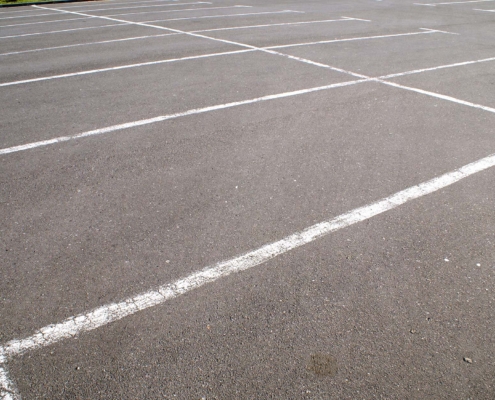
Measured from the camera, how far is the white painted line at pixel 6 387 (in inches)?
109

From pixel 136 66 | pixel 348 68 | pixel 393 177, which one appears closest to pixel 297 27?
pixel 348 68

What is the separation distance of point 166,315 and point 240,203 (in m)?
1.66

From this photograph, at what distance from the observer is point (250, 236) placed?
4242mm

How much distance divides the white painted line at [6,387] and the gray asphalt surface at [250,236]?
0.08 ft

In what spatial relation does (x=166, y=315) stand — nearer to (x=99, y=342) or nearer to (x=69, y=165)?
(x=99, y=342)

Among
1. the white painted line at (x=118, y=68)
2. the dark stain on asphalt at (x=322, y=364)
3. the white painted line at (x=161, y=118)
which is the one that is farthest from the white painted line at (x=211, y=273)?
the white painted line at (x=118, y=68)

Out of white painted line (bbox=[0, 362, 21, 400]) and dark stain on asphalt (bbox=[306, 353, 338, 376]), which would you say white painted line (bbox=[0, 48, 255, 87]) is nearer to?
white painted line (bbox=[0, 362, 21, 400])

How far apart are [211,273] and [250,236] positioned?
0.60 m

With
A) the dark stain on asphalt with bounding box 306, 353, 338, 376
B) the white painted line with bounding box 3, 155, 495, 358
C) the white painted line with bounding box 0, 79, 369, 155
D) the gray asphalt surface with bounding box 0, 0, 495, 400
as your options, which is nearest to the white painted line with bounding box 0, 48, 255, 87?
→ the gray asphalt surface with bounding box 0, 0, 495, 400

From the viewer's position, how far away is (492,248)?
13.4ft

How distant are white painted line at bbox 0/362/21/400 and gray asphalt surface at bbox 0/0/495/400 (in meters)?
0.03

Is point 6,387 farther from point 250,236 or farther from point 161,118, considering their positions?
point 161,118

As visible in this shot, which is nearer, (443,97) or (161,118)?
(161,118)

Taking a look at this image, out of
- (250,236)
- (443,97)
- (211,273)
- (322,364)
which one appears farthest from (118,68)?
(322,364)
